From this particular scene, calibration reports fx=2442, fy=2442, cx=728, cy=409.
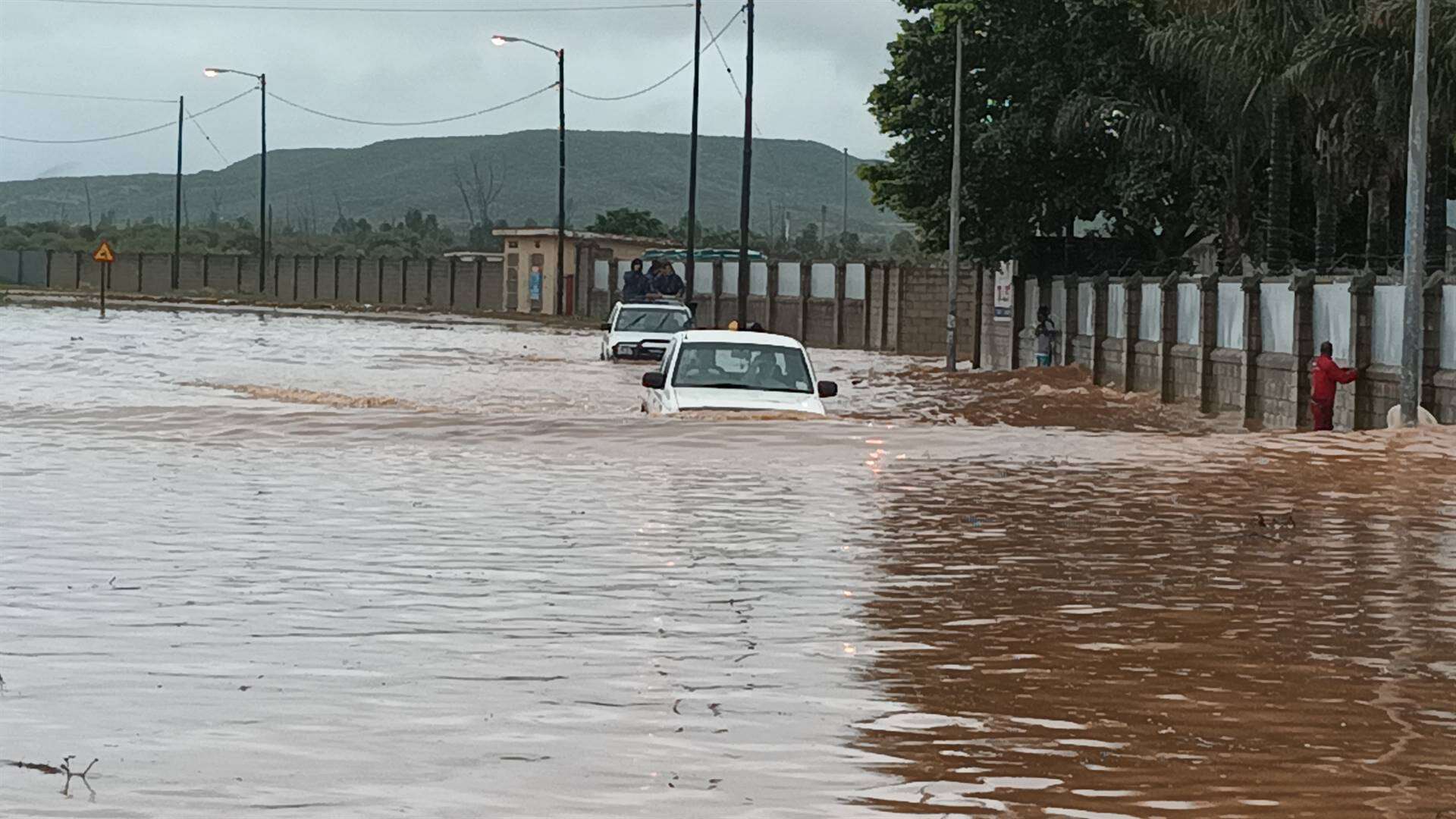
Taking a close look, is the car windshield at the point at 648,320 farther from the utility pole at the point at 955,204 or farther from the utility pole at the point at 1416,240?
the utility pole at the point at 1416,240

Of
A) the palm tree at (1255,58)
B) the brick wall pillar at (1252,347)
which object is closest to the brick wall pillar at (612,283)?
the palm tree at (1255,58)

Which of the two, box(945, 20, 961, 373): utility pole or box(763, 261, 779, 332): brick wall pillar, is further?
box(763, 261, 779, 332): brick wall pillar

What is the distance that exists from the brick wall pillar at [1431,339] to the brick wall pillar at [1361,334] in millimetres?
1668

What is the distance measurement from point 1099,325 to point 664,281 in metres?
10.6

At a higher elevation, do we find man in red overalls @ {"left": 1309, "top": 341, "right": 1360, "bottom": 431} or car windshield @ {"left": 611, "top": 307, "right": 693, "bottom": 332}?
car windshield @ {"left": 611, "top": 307, "right": 693, "bottom": 332}

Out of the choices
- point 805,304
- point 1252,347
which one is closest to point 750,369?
point 1252,347

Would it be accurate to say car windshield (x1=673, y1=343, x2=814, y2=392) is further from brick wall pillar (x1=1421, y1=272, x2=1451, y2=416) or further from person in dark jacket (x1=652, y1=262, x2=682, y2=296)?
person in dark jacket (x1=652, y1=262, x2=682, y2=296)

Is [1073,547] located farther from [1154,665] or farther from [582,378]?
[582,378]

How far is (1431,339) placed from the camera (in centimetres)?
2925

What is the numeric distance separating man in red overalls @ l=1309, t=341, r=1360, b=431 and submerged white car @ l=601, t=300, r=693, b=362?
17471 mm

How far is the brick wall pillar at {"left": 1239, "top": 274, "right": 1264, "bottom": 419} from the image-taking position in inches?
1409

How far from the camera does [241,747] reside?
7.82 metres

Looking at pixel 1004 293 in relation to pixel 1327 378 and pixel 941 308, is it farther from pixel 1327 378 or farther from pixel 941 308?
pixel 1327 378

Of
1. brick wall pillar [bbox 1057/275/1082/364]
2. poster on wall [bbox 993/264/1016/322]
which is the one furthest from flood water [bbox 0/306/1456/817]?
poster on wall [bbox 993/264/1016/322]
